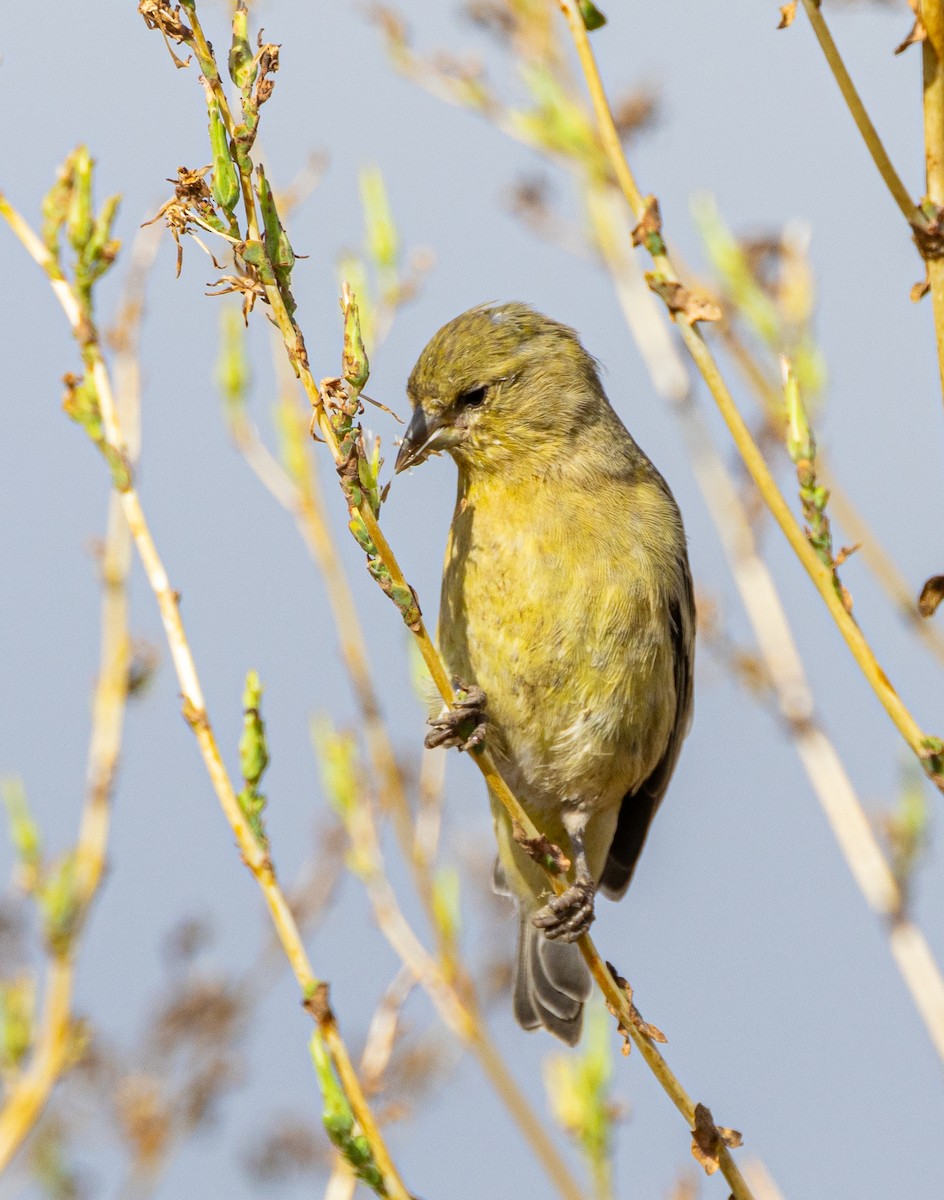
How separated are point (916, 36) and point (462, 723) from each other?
1510mm

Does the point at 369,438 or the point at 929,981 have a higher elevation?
the point at 369,438

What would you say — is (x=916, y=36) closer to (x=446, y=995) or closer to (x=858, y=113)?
(x=858, y=113)

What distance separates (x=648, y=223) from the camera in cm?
193

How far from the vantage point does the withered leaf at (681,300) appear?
1.91m

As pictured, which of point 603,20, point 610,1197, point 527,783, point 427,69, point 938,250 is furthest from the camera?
point 427,69

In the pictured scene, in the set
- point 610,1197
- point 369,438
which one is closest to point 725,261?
point 369,438

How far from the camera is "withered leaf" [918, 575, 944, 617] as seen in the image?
1.90 metres

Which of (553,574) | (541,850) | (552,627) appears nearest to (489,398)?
(553,574)

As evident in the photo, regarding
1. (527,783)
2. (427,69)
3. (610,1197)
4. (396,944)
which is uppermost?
(427,69)

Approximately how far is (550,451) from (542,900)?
157 centimetres

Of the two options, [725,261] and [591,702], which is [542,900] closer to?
[591,702]

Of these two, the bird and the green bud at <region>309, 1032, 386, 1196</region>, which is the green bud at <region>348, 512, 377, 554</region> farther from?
the bird

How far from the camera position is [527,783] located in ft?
13.2

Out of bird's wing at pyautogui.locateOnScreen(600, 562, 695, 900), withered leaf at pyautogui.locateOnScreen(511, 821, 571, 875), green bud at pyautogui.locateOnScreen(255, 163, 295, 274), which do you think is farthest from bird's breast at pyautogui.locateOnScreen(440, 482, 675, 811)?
green bud at pyautogui.locateOnScreen(255, 163, 295, 274)
